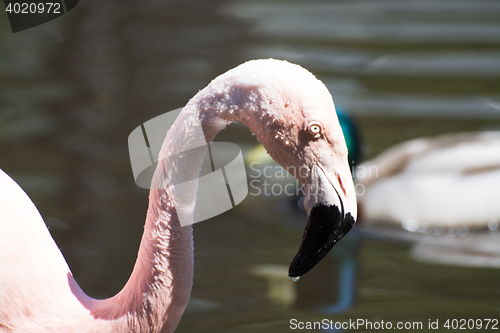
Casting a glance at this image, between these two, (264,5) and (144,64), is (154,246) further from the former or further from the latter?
(264,5)

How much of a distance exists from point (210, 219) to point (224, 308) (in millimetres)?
1302

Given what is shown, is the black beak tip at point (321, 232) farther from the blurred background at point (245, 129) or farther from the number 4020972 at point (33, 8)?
the number 4020972 at point (33, 8)

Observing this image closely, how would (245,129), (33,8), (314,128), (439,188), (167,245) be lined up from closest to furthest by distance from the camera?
(314,128), (167,245), (439,188), (245,129), (33,8)

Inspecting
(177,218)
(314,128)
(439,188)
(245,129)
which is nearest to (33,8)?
(245,129)

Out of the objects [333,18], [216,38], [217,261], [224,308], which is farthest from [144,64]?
[224,308]

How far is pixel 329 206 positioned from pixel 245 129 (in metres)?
4.64

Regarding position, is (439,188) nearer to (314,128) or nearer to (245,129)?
(245,129)

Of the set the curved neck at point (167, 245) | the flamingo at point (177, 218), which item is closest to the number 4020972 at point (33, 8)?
the flamingo at point (177, 218)

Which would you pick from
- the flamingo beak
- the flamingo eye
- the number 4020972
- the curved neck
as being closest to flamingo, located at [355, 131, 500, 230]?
the curved neck

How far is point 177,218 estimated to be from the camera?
232cm

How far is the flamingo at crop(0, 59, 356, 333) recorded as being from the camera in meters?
2.03

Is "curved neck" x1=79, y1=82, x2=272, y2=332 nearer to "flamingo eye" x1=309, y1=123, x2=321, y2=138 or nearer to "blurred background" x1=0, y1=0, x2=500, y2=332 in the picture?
"flamingo eye" x1=309, y1=123, x2=321, y2=138

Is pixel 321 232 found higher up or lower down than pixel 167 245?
higher up

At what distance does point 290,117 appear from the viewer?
2025 millimetres
